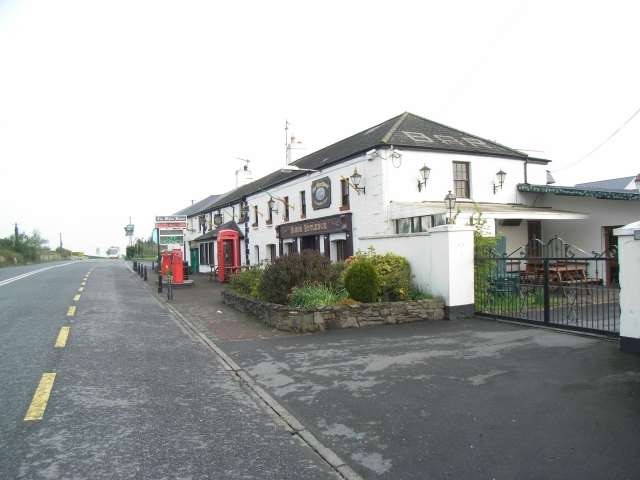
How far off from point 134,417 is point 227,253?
82.2 feet

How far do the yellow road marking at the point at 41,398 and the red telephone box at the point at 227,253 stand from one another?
59.6ft

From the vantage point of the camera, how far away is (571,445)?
13.5 feet

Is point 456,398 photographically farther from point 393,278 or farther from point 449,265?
point 393,278

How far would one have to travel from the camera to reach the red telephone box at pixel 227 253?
26.2m

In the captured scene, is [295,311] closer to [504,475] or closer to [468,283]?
[468,283]

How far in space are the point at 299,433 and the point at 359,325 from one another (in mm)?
5912

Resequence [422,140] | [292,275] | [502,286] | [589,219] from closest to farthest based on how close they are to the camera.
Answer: [502,286] < [292,275] < [422,140] < [589,219]

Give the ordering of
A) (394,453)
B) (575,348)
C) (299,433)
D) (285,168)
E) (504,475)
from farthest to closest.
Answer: (285,168) → (575,348) → (299,433) → (394,453) → (504,475)

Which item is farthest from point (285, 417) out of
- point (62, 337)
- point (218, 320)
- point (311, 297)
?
point (218, 320)

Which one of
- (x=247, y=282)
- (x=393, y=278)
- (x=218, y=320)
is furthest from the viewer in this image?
(x=247, y=282)

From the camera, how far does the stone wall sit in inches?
399

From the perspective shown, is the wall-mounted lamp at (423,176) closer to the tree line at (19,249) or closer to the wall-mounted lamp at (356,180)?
the wall-mounted lamp at (356,180)

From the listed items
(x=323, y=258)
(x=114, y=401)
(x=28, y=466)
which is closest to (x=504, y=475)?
(x=28, y=466)

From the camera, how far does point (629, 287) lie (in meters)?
7.21
